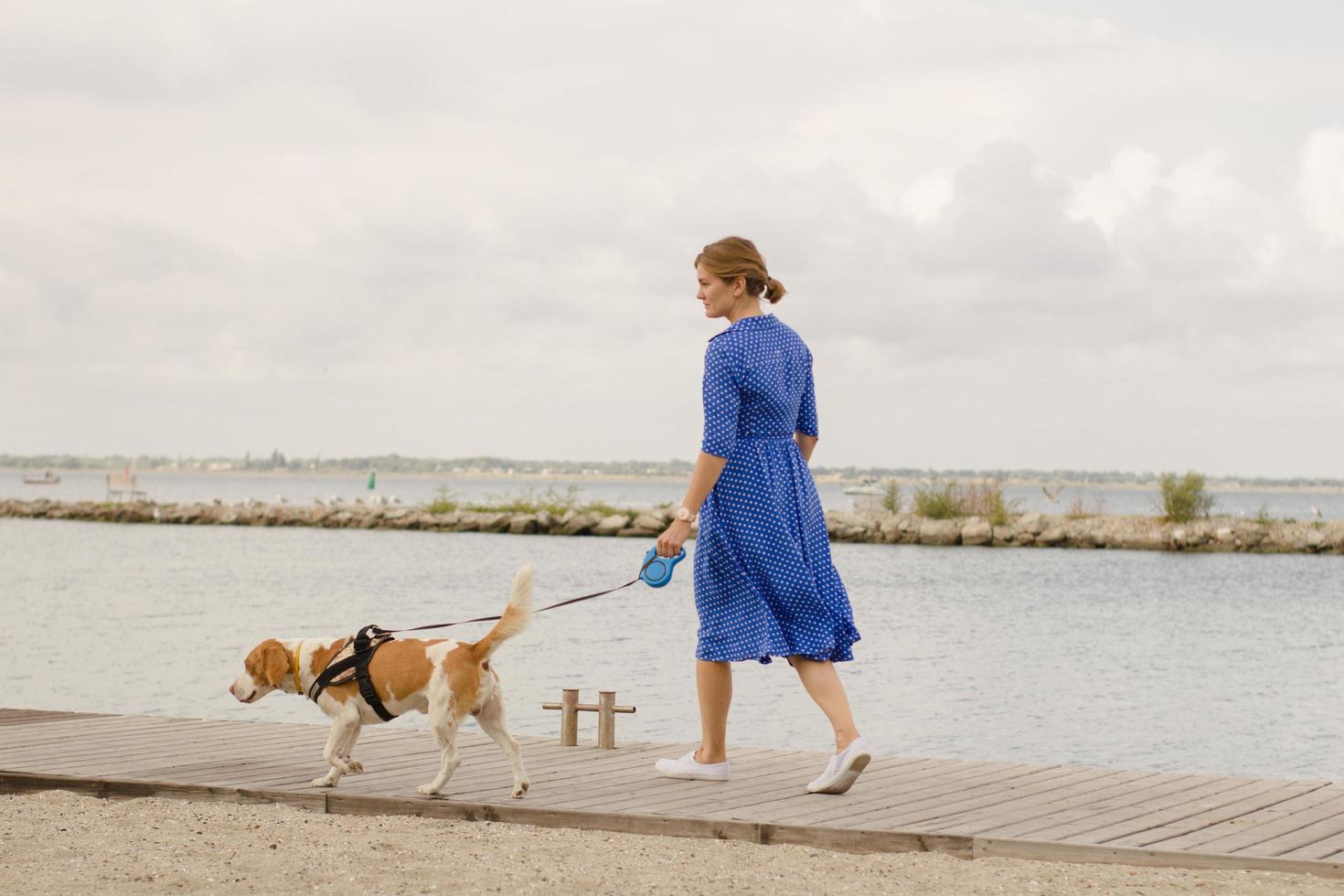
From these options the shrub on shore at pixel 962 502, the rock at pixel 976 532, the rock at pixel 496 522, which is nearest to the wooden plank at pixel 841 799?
the rock at pixel 976 532

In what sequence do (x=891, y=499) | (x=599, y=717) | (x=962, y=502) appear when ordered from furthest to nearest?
(x=891, y=499)
(x=962, y=502)
(x=599, y=717)

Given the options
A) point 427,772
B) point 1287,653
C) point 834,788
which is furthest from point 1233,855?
point 1287,653

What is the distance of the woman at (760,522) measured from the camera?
5824mm

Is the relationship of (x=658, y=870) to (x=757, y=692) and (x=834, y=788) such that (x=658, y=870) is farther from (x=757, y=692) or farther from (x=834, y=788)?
(x=757, y=692)

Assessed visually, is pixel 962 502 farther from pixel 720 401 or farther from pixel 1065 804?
pixel 720 401

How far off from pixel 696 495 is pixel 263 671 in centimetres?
201

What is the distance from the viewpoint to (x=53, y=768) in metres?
6.48

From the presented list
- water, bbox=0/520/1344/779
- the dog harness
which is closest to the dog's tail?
the dog harness

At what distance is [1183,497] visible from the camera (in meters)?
44.5

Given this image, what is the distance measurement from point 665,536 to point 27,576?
30.4 metres

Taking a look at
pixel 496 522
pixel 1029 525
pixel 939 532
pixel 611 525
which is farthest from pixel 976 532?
pixel 496 522

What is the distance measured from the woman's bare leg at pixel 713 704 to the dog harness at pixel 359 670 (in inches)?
49.4

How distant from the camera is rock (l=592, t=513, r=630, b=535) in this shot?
4803 centimetres

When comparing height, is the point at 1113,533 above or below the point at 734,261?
below
